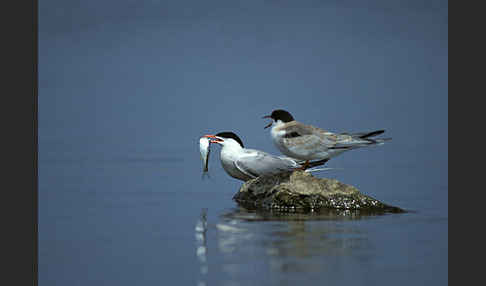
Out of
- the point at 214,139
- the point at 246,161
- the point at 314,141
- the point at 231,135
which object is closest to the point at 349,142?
the point at 314,141

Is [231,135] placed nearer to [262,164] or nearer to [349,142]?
[262,164]

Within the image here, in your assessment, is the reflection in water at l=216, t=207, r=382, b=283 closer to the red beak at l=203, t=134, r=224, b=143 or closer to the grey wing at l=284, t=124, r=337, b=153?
the grey wing at l=284, t=124, r=337, b=153

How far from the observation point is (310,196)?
927 cm

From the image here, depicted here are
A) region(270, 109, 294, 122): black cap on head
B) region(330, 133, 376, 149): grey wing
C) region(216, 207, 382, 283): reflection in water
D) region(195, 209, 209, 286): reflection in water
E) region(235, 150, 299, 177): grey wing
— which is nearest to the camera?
region(195, 209, 209, 286): reflection in water

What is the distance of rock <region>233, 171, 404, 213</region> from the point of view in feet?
30.2

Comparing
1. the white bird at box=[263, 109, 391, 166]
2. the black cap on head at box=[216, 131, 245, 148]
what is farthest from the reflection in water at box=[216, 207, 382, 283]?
the black cap on head at box=[216, 131, 245, 148]

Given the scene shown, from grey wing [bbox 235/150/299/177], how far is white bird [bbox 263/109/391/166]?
46cm

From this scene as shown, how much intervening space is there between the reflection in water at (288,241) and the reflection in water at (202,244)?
170mm

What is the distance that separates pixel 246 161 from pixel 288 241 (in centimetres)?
320

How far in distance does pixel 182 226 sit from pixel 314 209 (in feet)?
6.38

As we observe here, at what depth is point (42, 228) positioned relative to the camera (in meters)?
8.30

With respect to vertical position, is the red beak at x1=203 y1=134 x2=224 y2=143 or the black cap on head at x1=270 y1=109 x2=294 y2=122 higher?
the black cap on head at x1=270 y1=109 x2=294 y2=122

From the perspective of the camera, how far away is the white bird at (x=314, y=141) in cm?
918

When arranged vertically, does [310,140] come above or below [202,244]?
above
